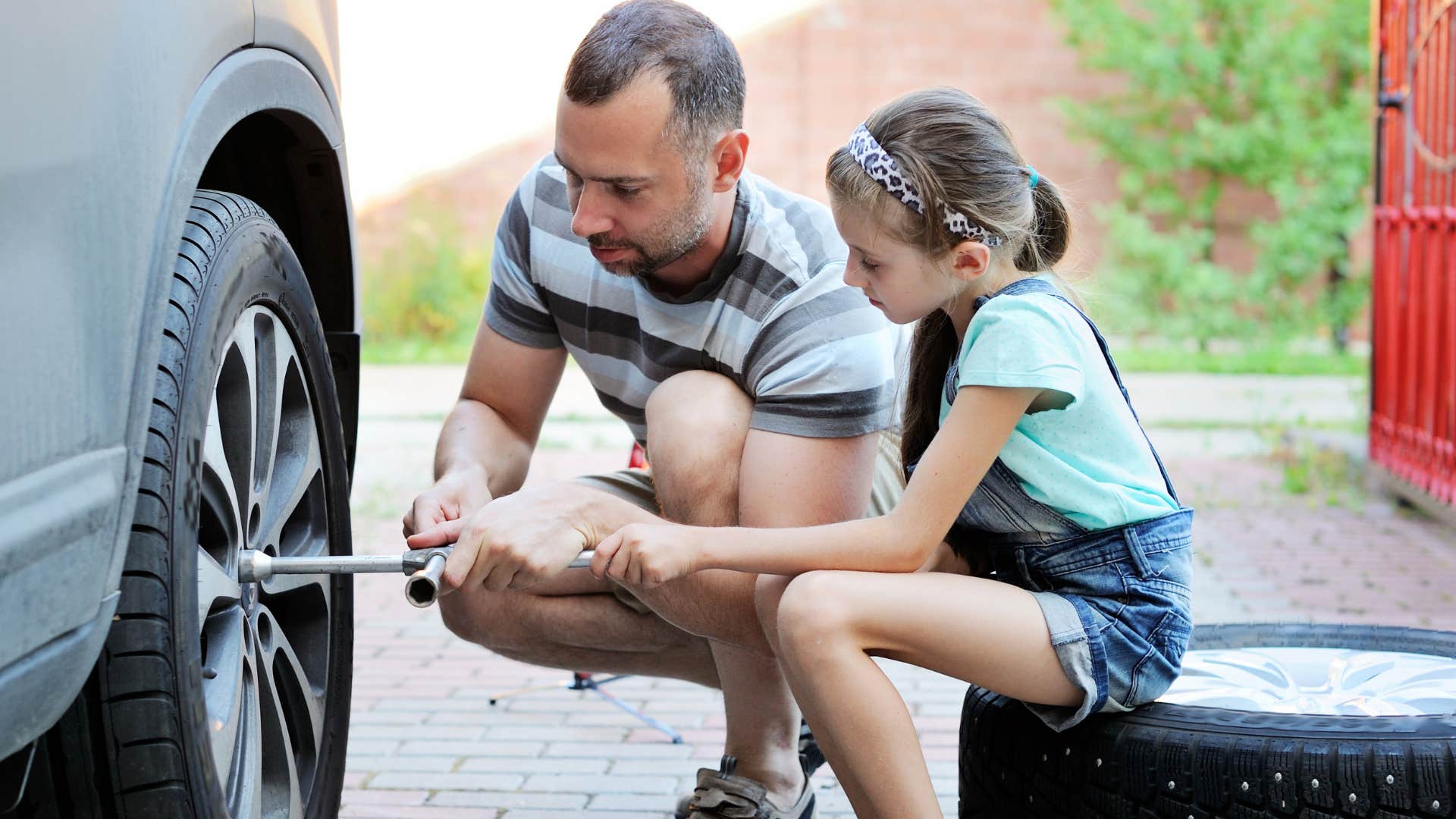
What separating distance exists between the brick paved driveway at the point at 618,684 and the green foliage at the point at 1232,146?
14.5 feet

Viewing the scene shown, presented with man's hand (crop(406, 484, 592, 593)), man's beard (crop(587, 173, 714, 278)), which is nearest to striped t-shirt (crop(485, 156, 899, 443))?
man's beard (crop(587, 173, 714, 278))

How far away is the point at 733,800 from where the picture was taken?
7.95 ft

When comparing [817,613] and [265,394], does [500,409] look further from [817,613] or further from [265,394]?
[817,613]

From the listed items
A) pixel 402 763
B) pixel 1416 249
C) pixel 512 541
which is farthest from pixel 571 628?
pixel 1416 249

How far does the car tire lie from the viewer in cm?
143

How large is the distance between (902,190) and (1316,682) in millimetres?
1075

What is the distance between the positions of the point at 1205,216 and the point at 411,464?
6.37 metres

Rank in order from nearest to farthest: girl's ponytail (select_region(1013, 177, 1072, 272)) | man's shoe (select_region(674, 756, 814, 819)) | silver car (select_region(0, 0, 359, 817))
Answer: silver car (select_region(0, 0, 359, 817)), girl's ponytail (select_region(1013, 177, 1072, 272)), man's shoe (select_region(674, 756, 814, 819))

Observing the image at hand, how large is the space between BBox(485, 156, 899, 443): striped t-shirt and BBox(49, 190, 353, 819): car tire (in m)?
0.60

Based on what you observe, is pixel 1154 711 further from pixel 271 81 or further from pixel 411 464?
pixel 411 464

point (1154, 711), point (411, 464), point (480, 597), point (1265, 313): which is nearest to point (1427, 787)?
point (1154, 711)

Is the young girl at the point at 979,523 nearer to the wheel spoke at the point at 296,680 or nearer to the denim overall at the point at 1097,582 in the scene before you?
the denim overall at the point at 1097,582

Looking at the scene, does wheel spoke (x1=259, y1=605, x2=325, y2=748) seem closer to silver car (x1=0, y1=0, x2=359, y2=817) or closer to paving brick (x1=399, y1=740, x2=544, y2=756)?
silver car (x1=0, y1=0, x2=359, y2=817)

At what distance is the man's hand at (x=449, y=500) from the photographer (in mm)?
2240
